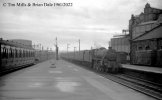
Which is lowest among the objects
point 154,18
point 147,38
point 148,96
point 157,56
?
point 148,96

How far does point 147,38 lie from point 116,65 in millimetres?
9298

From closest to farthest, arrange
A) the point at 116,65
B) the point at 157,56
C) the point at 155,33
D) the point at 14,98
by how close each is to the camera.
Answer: the point at 14,98 → the point at 116,65 → the point at 157,56 → the point at 155,33

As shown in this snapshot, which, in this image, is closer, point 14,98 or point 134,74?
point 14,98

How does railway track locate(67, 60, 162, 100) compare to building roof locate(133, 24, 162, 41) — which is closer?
railway track locate(67, 60, 162, 100)

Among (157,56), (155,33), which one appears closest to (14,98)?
(157,56)

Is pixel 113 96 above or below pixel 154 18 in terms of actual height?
below

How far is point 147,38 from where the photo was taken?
32188mm

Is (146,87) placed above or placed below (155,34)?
below

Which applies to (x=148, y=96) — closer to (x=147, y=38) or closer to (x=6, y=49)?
(x=6, y=49)

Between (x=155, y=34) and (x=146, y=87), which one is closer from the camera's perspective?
(x=146, y=87)

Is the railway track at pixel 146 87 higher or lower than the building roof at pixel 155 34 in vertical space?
lower

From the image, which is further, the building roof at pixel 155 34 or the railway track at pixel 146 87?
the building roof at pixel 155 34

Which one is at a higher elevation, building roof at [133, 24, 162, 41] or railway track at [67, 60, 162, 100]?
building roof at [133, 24, 162, 41]

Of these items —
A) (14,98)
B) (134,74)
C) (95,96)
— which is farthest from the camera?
(134,74)
